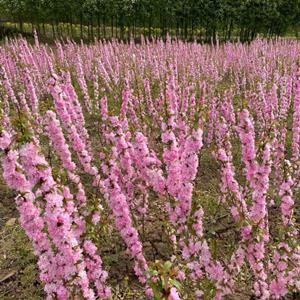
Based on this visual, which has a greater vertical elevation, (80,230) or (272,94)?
(272,94)

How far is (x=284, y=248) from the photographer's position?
485 centimetres

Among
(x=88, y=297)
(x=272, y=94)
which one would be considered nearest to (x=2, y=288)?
(x=88, y=297)

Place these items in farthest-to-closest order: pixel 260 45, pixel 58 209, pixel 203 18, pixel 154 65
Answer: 1. pixel 203 18
2. pixel 260 45
3. pixel 154 65
4. pixel 58 209

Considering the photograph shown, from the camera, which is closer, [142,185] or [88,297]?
[88,297]

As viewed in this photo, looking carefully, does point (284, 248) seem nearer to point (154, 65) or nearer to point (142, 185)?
point (142, 185)

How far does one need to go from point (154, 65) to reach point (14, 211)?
11.8m

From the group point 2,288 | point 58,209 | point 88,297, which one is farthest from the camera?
point 2,288

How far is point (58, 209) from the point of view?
3623 millimetres

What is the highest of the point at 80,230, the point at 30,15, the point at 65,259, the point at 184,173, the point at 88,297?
the point at 30,15

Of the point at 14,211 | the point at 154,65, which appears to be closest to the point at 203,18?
the point at 154,65

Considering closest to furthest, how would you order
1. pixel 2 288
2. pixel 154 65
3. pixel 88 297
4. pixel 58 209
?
pixel 58 209 → pixel 88 297 → pixel 2 288 → pixel 154 65

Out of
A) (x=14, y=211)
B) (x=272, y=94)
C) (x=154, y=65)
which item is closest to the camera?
(x=14, y=211)

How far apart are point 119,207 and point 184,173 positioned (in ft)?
3.39

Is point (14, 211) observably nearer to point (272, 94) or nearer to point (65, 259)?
point (65, 259)
